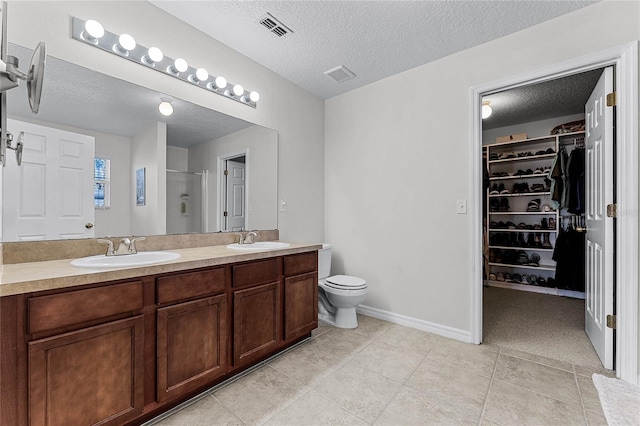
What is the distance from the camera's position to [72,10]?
5.13 ft

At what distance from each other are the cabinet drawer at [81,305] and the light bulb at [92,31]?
140 cm

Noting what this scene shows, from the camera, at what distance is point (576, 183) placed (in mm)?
3297

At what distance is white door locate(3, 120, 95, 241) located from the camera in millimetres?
1415

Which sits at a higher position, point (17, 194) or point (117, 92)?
point (117, 92)

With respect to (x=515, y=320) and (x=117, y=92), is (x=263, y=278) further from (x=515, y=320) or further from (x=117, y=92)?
(x=515, y=320)

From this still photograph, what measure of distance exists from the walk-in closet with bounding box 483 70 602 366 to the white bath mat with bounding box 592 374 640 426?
53cm

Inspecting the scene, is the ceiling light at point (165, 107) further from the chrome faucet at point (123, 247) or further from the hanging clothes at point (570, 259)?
the hanging clothes at point (570, 259)

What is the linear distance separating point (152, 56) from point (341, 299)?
2.33 m

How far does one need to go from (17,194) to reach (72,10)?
3.38 ft

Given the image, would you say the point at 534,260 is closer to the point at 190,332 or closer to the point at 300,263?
the point at 300,263

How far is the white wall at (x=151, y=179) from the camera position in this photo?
1870mm

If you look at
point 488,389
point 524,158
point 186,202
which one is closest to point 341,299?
point 488,389

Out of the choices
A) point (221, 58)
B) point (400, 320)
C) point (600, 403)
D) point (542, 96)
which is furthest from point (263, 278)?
point (542, 96)

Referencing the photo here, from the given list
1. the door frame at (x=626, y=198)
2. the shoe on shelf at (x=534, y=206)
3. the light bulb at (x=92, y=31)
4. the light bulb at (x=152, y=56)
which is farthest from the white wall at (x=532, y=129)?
the light bulb at (x=92, y=31)
